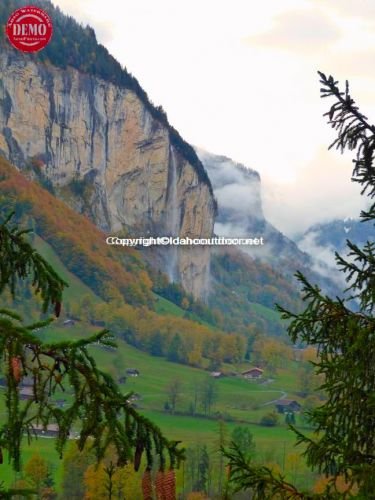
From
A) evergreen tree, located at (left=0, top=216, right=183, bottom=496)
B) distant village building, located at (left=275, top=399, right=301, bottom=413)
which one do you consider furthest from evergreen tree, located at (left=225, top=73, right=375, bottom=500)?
distant village building, located at (left=275, top=399, right=301, bottom=413)

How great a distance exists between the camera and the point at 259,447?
5866 inches

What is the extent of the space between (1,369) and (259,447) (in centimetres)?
14722

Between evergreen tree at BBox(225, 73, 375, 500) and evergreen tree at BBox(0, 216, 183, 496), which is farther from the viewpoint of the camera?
evergreen tree at BBox(225, 73, 375, 500)

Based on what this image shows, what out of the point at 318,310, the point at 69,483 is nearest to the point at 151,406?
the point at 69,483

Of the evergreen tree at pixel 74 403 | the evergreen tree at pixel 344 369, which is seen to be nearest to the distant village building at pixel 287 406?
the evergreen tree at pixel 344 369

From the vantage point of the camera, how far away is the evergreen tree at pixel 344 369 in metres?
11.1

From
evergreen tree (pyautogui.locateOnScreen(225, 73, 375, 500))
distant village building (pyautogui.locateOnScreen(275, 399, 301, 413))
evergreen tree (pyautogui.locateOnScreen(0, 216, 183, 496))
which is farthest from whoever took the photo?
distant village building (pyautogui.locateOnScreen(275, 399, 301, 413))

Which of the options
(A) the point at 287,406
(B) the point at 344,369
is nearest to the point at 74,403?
(B) the point at 344,369

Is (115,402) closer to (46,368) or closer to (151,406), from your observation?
(46,368)

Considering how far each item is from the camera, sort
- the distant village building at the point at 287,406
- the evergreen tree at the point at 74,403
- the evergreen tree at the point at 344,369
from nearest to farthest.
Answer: the evergreen tree at the point at 74,403, the evergreen tree at the point at 344,369, the distant village building at the point at 287,406

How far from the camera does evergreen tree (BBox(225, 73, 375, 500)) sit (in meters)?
11.1

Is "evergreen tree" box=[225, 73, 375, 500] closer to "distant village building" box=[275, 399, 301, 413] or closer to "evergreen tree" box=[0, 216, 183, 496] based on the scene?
"evergreen tree" box=[0, 216, 183, 496]

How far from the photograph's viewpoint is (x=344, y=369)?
11.3 m

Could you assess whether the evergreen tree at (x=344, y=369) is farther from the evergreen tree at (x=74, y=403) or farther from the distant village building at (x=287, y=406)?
the distant village building at (x=287, y=406)
